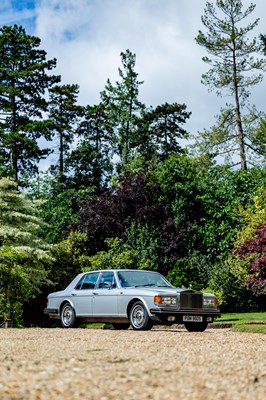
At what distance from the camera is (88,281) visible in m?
16.6

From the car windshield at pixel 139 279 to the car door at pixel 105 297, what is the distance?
0.23 m

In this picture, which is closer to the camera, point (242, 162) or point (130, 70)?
point (242, 162)

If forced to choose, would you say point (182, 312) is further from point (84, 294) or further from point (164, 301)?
point (84, 294)

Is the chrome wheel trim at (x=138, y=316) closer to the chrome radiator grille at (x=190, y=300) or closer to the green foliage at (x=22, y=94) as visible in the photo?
the chrome radiator grille at (x=190, y=300)

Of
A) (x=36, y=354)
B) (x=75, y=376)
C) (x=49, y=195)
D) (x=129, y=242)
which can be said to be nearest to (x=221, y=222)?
(x=129, y=242)

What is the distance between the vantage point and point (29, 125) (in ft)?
140

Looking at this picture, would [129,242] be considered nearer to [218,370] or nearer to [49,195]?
[49,195]

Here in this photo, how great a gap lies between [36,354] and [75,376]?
7.59 feet

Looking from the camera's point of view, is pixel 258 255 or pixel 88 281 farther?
pixel 258 255

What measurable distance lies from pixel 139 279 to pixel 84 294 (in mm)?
1528

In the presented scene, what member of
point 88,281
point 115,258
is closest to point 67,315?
point 88,281

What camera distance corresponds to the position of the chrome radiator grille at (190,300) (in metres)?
14.6

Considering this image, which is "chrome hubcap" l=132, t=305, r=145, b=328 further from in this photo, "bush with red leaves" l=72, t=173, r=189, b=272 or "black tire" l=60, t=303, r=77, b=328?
"bush with red leaves" l=72, t=173, r=189, b=272

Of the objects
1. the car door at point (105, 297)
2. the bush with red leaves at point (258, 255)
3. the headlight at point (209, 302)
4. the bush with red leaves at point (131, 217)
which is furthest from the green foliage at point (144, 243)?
the headlight at point (209, 302)
